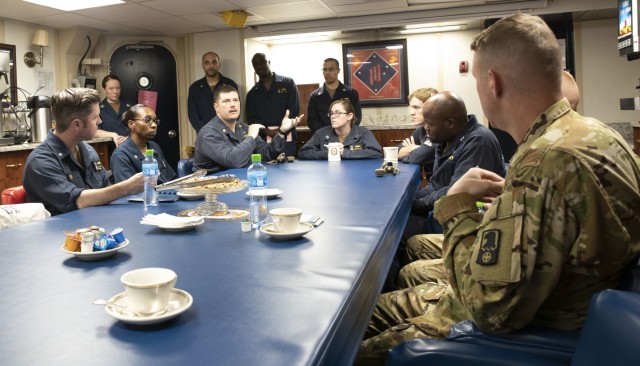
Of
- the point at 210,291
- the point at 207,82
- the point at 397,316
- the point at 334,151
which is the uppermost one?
the point at 207,82

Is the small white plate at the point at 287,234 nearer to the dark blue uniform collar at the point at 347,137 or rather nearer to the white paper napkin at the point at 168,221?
the white paper napkin at the point at 168,221

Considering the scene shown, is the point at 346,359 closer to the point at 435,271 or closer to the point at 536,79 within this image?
the point at 536,79

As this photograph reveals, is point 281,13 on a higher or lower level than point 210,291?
higher

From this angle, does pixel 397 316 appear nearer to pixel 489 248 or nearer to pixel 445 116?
pixel 489 248

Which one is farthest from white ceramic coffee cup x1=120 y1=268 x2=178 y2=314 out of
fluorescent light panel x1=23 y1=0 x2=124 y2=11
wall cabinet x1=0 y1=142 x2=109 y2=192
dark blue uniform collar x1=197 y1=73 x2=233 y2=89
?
dark blue uniform collar x1=197 y1=73 x2=233 y2=89

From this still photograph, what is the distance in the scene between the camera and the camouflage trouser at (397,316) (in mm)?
1410

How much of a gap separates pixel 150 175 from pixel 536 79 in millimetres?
1758

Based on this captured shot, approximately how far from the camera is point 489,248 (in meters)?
1.12

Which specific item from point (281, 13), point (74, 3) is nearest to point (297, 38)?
point (281, 13)

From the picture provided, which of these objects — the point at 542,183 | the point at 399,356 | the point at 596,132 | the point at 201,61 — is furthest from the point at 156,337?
the point at 201,61

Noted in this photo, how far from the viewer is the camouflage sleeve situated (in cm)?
107

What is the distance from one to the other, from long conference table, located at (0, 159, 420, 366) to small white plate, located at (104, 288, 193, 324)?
2 cm

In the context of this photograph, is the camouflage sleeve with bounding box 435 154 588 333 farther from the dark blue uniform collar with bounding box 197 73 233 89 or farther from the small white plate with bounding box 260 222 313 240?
the dark blue uniform collar with bounding box 197 73 233 89

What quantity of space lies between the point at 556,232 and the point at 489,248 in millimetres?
136
